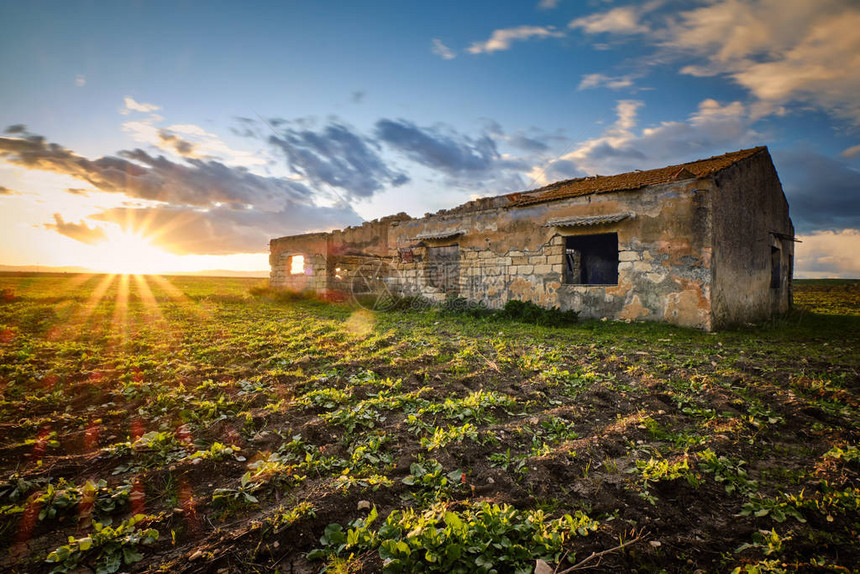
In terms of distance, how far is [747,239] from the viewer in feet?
34.3

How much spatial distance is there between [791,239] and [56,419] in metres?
19.6

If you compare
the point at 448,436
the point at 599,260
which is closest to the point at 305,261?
the point at 599,260

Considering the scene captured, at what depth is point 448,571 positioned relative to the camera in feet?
5.84

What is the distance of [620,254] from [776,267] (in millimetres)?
7567

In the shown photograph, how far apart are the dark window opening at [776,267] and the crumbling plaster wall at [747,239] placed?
151mm

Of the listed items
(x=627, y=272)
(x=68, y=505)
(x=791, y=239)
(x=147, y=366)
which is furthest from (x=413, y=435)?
(x=791, y=239)

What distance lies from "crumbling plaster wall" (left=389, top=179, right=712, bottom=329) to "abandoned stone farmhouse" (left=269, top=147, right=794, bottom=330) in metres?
0.03

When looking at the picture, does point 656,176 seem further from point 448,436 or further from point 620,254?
point 448,436

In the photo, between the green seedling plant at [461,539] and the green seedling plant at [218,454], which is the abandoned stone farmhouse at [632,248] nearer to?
the green seedling plant at [461,539]

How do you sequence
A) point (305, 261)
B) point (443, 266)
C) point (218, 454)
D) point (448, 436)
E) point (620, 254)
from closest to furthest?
point (218, 454), point (448, 436), point (620, 254), point (443, 266), point (305, 261)

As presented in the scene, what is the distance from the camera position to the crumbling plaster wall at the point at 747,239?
9.09 meters

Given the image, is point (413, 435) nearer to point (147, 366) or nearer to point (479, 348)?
point (479, 348)

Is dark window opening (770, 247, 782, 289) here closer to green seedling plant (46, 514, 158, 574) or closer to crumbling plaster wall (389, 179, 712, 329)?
crumbling plaster wall (389, 179, 712, 329)

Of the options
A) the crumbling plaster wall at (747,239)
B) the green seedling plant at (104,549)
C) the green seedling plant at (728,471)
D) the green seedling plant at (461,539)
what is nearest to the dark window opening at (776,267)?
the crumbling plaster wall at (747,239)
